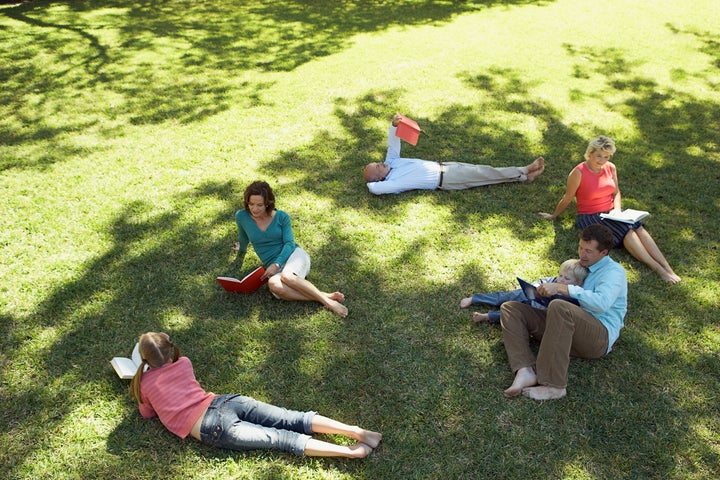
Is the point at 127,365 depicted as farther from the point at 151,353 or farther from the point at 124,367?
the point at 151,353

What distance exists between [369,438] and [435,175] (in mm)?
3498

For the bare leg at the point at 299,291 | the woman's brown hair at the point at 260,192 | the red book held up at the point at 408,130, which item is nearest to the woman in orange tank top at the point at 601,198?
the red book held up at the point at 408,130

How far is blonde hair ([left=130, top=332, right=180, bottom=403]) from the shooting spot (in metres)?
3.69

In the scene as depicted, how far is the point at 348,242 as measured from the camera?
5.62 m

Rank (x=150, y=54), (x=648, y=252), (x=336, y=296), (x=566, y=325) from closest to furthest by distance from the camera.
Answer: (x=566, y=325)
(x=336, y=296)
(x=648, y=252)
(x=150, y=54)

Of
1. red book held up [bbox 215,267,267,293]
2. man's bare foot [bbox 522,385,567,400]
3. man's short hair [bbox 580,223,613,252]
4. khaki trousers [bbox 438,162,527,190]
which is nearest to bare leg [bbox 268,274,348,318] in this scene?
red book held up [bbox 215,267,267,293]

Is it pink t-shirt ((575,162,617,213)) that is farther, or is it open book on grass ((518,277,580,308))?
pink t-shirt ((575,162,617,213))

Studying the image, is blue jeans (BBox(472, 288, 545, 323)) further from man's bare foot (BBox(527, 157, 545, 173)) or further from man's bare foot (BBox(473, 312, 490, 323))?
man's bare foot (BBox(527, 157, 545, 173))

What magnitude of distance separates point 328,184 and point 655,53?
306 inches

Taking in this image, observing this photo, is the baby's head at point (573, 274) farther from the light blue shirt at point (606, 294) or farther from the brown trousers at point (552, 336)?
the brown trousers at point (552, 336)

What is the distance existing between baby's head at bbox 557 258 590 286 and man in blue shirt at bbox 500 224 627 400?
0.17ft

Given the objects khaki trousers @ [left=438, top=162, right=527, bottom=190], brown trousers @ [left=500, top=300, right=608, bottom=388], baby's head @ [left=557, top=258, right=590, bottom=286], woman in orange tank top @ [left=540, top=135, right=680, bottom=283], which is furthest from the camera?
khaki trousers @ [left=438, top=162, right=527, bottom=190]

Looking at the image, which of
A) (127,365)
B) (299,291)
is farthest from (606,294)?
(127,365)

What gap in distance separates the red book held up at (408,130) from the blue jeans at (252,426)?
3.73 metres
